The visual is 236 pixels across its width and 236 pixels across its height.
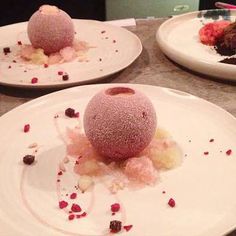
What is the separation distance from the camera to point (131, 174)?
2.69 feet

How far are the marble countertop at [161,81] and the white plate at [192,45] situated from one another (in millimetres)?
31

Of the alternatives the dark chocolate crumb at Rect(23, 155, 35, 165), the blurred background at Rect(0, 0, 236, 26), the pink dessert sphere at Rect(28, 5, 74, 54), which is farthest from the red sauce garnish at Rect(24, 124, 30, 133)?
the blurred background at Rect(0, 0, 236, 26)

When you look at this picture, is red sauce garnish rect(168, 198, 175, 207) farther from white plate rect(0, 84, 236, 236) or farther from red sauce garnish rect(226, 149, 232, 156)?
red sauce garnish rect(226, 149, 232, 156)

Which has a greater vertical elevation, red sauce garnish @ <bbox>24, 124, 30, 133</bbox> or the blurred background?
red sauce garnish @ <bbox>24, 124, 30, 133</bbox>

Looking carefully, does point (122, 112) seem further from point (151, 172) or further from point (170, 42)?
point (170, 42)

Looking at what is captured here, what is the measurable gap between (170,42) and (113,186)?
2.57ft

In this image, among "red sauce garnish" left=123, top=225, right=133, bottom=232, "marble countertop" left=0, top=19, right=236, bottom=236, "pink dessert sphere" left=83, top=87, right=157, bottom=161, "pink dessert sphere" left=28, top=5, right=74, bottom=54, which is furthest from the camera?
"pink dessert sphere" left=28, top=5, right=74, bottom=54

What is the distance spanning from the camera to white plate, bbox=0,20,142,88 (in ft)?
3.96

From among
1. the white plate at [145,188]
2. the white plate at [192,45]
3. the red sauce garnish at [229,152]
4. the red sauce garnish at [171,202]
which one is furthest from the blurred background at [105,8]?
the red sauce garnish at [171,202]

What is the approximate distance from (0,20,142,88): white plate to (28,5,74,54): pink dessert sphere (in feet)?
0.28

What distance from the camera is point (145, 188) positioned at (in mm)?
789

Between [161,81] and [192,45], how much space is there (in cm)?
24

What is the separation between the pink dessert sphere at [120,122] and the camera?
2.66 feet

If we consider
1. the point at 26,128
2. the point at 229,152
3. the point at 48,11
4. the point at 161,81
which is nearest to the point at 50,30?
the point at 48,11
